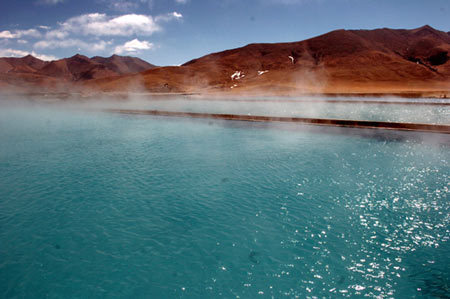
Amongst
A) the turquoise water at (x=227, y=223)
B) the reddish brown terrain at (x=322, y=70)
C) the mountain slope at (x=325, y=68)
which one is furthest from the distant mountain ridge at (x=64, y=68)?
the turquoise water at (x=227, y=223)

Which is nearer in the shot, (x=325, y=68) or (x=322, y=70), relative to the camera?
(x=322, y=70)

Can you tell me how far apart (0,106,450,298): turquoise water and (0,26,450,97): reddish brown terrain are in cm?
4102

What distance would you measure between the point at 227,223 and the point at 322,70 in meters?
71.9

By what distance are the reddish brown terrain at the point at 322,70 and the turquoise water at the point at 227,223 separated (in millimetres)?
41023

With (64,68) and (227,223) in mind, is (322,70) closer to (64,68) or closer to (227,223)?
(227,223)

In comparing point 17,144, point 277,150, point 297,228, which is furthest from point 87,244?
point 17,144

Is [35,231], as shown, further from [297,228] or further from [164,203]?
[297,228]

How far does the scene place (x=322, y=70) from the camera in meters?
68.2

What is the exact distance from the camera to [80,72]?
14812 cm

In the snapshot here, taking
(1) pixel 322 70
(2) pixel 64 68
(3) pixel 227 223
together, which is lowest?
(3) pixel 227 223

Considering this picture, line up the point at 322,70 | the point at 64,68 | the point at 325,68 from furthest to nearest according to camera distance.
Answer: the point at 64,68 < the point at 325,68 < the point at 322,70

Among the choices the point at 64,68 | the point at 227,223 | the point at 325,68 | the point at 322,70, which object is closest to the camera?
the point at 227,223

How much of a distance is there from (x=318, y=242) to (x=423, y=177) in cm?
457

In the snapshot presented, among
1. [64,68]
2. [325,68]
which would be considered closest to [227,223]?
[325,68]
